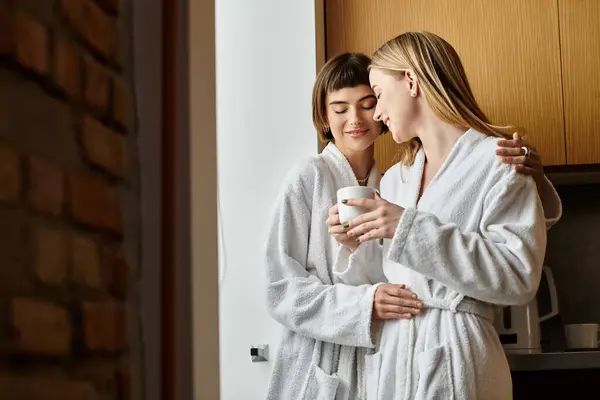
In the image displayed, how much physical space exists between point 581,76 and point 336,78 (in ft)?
2.41

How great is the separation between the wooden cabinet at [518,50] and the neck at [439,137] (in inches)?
18.0

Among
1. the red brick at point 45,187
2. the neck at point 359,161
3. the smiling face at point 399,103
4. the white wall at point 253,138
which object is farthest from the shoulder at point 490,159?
the red brick at point 45,187

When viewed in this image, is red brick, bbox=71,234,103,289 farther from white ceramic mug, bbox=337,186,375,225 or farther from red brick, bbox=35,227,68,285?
white ceramic mug, bbox=337,186,375,225

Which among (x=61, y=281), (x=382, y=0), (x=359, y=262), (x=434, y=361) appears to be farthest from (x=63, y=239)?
(x=382, y=0)

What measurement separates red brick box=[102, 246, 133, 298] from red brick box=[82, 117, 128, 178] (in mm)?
77

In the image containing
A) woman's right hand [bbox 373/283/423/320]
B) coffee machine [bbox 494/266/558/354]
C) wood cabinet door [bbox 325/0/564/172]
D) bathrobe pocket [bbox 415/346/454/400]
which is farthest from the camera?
wood cabinet door [bbox 325/0/564/172]

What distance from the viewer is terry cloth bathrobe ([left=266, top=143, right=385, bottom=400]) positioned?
5.79ft

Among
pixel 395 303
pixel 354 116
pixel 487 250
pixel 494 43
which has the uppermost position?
pixel 494 43

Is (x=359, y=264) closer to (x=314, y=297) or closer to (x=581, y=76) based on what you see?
(x=314, y=297)

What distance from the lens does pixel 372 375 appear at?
67.7 inches

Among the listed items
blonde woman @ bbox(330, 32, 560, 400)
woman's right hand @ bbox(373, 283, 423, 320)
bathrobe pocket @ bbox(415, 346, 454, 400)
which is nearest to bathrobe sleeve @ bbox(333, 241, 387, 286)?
blonde woman @ bbox(330, 32, 560, 400)

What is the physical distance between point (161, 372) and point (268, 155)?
154cm

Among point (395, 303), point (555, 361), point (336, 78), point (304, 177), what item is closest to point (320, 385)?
point (395, 303)

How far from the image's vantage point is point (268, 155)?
7.65 feet
